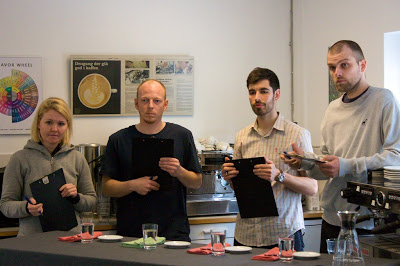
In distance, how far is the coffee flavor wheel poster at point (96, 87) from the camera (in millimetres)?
4531

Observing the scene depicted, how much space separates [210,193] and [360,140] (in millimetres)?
1776

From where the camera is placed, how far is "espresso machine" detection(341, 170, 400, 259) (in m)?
2.12

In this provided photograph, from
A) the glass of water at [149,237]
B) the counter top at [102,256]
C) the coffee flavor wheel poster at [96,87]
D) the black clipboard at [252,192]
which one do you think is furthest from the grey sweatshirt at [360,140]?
the coffee flavor wheel poster at [96,87]

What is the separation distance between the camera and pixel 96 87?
15.0ft

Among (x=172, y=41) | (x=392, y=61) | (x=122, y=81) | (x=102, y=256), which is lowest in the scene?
(x=102, y=256)

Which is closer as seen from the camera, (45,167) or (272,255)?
(272,255)

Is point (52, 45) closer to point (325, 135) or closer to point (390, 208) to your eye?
point (325, 135)

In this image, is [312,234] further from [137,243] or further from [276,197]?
[137,243]

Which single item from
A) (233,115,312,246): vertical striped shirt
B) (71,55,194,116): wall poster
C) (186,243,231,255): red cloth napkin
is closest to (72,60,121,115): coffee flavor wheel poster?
(71,55,194,116): wall poster

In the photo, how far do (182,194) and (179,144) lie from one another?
11.9 inches

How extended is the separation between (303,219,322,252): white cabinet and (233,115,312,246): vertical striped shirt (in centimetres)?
135

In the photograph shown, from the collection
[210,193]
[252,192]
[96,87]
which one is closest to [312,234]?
[210,193]

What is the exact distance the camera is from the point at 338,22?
15.3ft

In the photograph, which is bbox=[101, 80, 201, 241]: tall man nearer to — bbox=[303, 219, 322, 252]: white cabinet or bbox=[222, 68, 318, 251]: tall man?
bbox=[222, 68, 318, 251]: tall man
